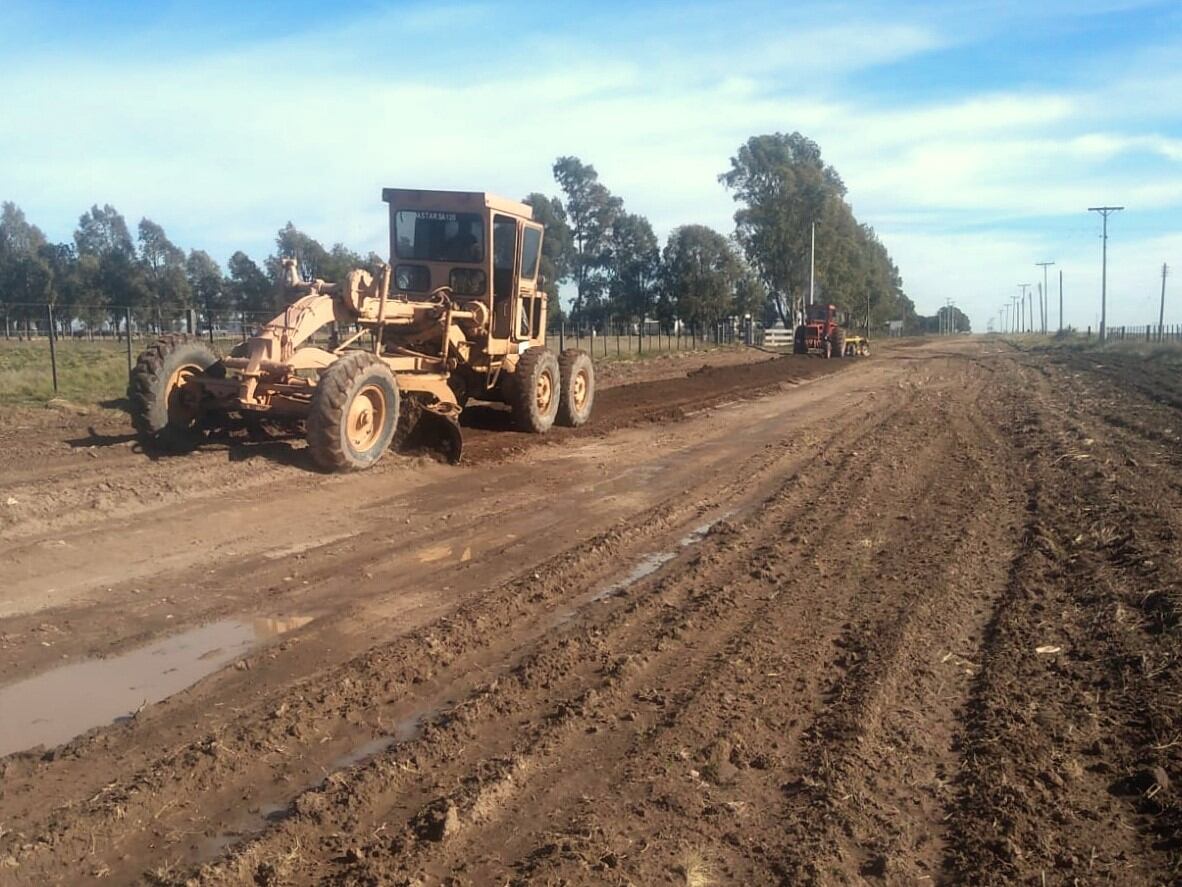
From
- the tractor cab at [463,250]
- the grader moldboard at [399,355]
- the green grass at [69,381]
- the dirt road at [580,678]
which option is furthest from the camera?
the green grass at [69,381]

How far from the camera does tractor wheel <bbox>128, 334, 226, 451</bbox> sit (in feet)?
37.9

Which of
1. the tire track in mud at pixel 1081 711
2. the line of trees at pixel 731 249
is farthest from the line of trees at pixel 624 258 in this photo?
the tire track in mud at pixel 1081 711

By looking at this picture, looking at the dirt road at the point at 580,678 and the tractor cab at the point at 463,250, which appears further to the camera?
the tractor cab at the point at 463,250

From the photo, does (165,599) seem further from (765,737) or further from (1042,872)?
(1042,872)

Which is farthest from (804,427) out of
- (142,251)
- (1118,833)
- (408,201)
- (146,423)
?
(142,251)

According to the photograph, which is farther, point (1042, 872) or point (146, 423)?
point (146, 423)

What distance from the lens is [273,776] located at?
174 inches

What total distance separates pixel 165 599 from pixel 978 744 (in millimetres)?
5148

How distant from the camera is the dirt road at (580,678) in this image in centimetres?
390

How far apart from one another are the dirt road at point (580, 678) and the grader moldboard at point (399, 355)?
2.63 ft

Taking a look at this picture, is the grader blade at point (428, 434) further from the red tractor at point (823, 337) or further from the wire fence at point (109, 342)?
the red tractor at point (823, 337)

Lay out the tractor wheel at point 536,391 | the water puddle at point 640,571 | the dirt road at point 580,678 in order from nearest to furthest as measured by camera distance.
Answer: the dirt road at point 580,678 → the water puddle at point 640,571 → the tractor wheel at point 536,391

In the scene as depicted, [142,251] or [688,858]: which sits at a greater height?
[142,251]

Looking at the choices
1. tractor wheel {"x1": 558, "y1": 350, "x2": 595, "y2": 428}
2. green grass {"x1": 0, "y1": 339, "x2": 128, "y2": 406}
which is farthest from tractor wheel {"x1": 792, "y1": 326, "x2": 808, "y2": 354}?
tractor wheel {"x1": 558, "y1": 350, "x2": 595, "y2": 428}
